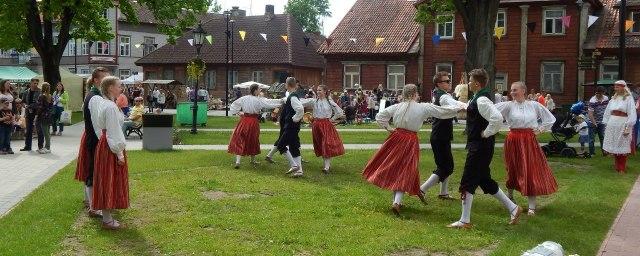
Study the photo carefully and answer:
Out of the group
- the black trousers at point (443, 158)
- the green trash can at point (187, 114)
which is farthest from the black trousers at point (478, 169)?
the green trash can at point (187, 114)

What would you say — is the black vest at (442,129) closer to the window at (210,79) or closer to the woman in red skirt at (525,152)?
the woman in red skirt at (525,152)

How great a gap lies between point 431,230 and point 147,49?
63.1 meters

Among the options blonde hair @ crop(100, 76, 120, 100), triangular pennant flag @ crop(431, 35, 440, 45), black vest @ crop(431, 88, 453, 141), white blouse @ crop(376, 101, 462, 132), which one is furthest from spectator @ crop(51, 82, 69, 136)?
triangular pennant flag @ crop(431, 35, 440, 45)

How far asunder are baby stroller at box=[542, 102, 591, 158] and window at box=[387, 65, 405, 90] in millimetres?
23817

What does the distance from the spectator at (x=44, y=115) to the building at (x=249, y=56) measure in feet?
117

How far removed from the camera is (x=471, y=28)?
20.4 m

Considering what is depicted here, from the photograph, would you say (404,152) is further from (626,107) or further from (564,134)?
(564,134)

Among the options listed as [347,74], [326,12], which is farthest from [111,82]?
[326,12]

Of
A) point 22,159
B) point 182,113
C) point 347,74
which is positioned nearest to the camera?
point 22,159

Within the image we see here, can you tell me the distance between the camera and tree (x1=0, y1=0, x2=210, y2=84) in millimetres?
28438

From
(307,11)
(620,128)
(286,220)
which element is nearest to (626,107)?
(620,128)

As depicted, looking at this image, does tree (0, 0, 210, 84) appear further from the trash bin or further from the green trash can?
the trash bin

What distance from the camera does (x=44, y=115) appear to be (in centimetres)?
1664

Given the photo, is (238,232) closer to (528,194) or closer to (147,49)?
(528,194)
